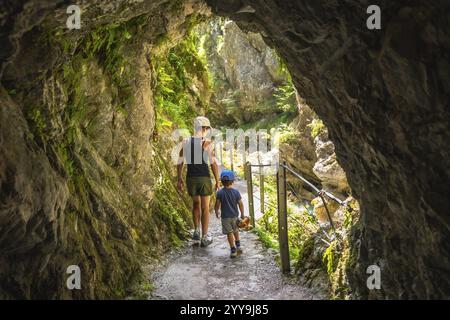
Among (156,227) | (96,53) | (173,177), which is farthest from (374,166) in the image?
(173,177)

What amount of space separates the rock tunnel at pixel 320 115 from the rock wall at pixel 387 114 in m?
0.01

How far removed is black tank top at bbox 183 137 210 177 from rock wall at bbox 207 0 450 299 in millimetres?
2782

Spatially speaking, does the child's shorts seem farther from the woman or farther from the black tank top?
the black tank top

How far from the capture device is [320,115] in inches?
185

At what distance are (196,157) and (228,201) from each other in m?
1.01

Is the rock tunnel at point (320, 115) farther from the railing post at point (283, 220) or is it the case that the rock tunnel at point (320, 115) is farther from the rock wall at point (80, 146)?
the railing post at point (283, 220)

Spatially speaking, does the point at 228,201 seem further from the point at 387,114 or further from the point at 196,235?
the point at 387,114

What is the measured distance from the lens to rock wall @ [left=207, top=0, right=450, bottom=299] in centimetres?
295

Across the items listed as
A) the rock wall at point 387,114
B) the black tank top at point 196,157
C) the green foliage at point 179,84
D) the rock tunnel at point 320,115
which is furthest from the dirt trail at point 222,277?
the green foliage at point 179,84

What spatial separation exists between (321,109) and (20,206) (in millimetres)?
3310

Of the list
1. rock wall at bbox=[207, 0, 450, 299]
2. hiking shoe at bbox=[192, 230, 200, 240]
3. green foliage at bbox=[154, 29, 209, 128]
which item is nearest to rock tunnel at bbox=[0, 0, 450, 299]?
rock wall at bbox=[207, 0, 450, 299]

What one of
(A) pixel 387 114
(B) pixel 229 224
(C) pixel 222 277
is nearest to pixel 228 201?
(B) pixel 229 224

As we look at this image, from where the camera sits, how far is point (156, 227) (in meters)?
6.95

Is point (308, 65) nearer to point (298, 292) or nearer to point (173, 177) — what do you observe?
point (298, 292)
